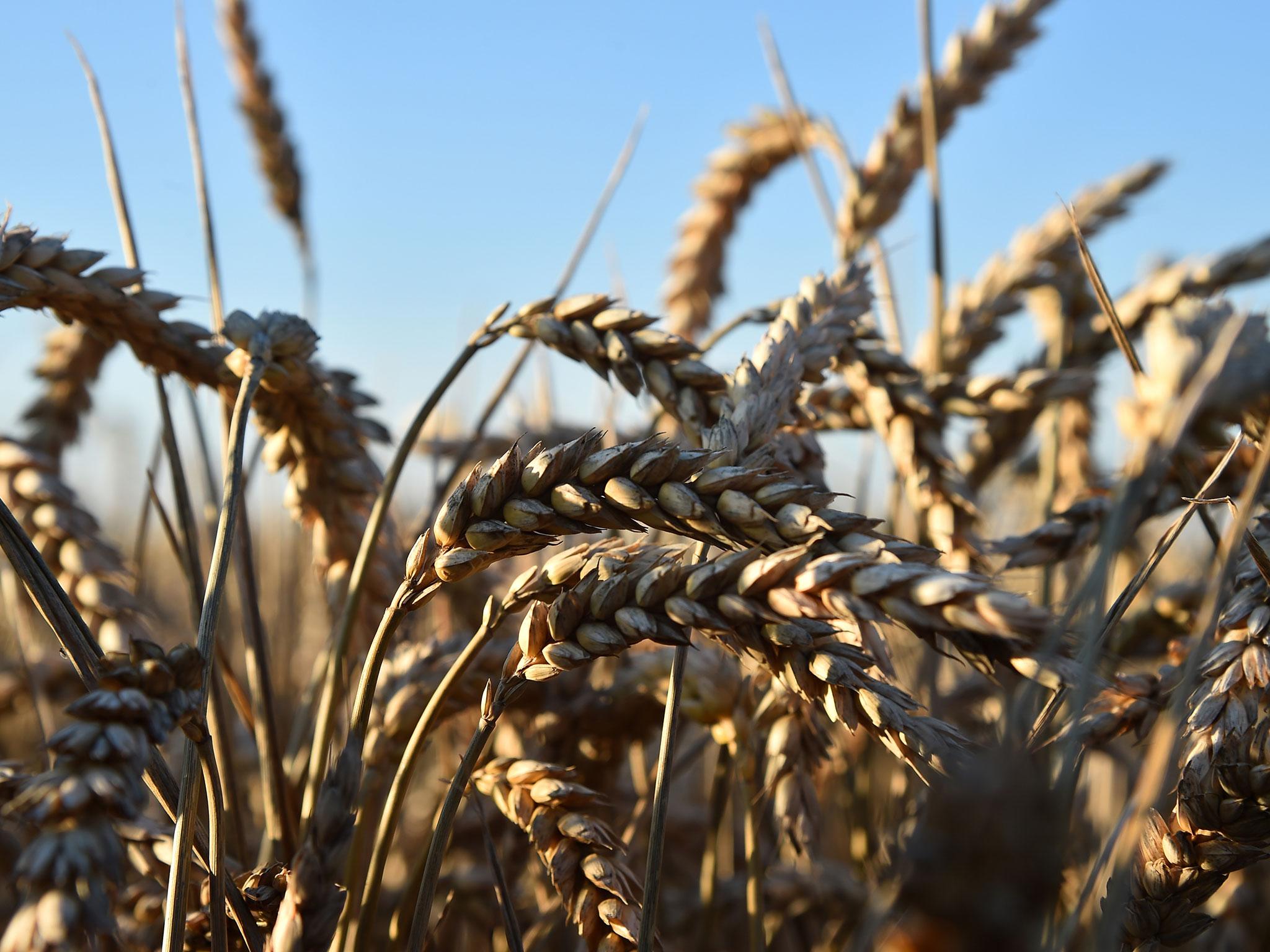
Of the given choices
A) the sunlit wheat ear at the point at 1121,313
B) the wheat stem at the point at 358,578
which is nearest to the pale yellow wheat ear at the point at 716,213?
the sunlit wheat ear at the point at 1121,313

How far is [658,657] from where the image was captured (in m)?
1.22

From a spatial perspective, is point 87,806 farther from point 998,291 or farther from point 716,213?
point 716,213

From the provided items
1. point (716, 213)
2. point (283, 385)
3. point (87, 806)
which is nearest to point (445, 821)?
point (87, 806)

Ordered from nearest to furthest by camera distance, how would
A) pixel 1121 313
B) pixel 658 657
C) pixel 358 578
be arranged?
pixel 358 578
pixel 658 657
pixel 1121 313

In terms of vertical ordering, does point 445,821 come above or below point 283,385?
below

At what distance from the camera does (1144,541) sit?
104 inches

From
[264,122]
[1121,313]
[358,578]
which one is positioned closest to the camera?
[358,578]

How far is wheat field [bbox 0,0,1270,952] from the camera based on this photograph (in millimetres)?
484

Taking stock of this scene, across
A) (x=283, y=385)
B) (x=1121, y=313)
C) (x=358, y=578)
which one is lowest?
(x=358, y=578)

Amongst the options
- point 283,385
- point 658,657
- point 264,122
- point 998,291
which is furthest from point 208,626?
point 264,122

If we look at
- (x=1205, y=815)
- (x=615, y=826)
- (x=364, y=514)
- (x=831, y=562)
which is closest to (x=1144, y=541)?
(x=615, y=826)

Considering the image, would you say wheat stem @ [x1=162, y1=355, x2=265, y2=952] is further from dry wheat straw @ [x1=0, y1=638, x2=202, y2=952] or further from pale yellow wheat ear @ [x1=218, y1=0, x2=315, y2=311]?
pale yellow wheat ear @ [x1=218, y1=0, x2=315, y2=311]

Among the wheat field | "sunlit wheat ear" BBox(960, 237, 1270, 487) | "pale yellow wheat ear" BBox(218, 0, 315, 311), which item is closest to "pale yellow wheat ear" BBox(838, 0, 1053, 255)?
the wheat field

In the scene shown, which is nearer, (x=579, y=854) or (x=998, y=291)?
(x=579, y=854)
